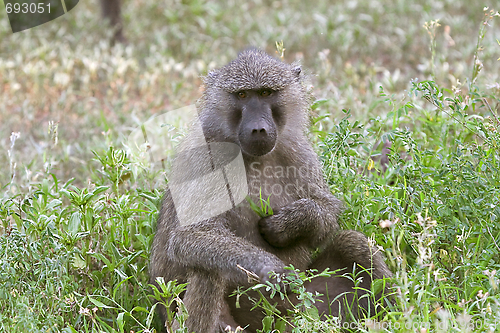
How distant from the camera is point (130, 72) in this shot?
717 cm

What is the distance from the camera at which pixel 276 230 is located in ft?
9.52

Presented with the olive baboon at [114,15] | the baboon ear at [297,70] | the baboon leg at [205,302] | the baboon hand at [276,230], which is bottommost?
the baboon leg at [205,302]

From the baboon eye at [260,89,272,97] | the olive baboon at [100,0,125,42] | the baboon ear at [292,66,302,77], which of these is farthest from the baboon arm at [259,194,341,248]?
the olive baboon at [100,0,125,42]

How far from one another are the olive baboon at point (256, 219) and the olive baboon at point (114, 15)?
16.5ft

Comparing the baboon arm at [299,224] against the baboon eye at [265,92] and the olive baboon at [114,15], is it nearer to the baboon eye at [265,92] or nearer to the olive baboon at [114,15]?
the baboon eye at [265,92]

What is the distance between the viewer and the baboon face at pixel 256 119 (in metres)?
2.89

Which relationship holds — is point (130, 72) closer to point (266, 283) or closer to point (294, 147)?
point (294, 147)

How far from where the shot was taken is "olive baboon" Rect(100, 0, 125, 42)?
796cm

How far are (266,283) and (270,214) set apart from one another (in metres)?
→ 0.49

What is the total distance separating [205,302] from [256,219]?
50 cm

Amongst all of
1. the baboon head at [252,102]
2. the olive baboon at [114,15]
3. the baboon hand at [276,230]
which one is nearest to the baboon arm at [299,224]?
the baboon hand at [276,230]

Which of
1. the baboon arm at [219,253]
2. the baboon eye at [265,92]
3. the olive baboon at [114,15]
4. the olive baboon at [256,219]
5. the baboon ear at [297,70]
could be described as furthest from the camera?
the olive baboon at [114,15]

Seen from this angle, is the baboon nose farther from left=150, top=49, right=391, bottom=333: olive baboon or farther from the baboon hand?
the baboon hand

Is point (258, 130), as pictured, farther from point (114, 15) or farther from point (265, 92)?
point (114, 15)
